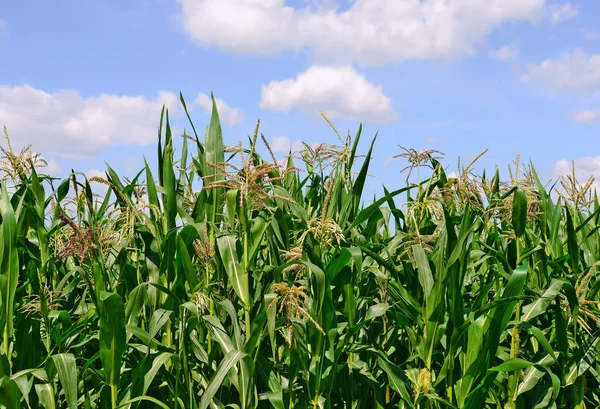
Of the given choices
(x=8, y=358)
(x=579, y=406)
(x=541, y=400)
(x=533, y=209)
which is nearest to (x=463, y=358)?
(x=541, y=400)

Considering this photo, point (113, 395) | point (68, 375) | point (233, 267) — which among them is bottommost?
point (113, 395)

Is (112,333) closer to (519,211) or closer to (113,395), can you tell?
(113,395)

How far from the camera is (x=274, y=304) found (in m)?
2.75

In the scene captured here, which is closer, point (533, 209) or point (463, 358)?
point (463, 358)

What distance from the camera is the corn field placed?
2.85 metres

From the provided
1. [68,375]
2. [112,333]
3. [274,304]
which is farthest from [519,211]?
[68,375]

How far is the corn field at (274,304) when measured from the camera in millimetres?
2850

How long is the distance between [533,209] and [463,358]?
4.60ft

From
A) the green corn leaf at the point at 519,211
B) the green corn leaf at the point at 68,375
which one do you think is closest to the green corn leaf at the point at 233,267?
the green corn leaf at the point at 68,375

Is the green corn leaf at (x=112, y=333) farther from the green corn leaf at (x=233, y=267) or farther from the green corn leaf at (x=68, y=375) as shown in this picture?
the green corn leaf at (x=233, y=267)

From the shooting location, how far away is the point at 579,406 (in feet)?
11.7

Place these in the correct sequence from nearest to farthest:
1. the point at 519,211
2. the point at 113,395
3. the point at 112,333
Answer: the point at 112,333
the point at 113,395
the point at 519,211

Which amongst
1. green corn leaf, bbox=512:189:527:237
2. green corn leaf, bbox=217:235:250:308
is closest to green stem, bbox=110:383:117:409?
green corn leaf, bbox=217:235:250:308

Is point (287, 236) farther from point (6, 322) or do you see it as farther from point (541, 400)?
point (541, 400)
